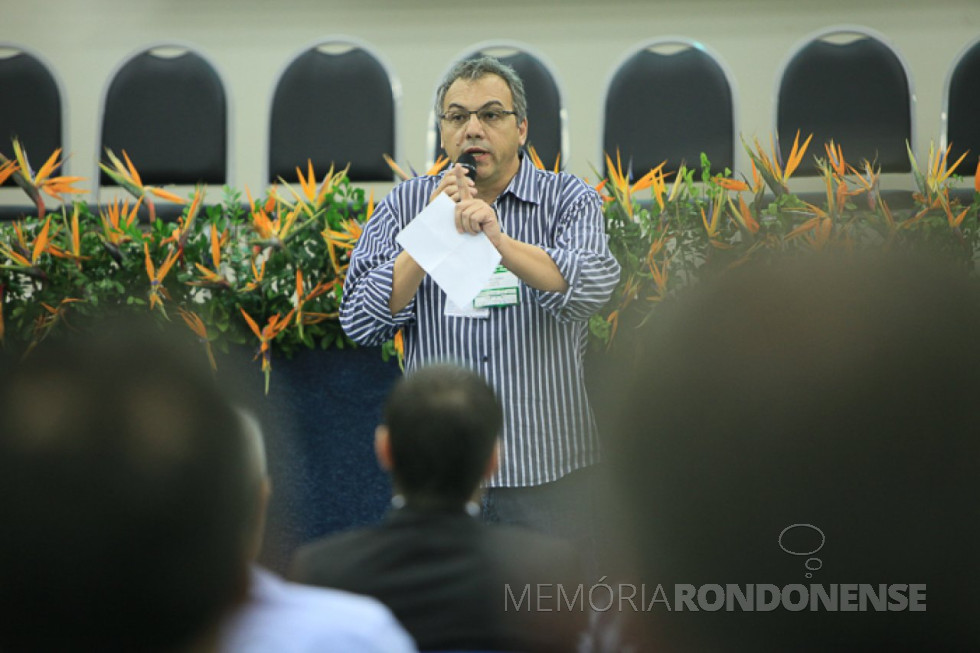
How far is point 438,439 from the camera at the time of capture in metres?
0.94

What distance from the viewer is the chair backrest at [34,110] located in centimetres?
378

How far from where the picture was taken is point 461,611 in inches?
32.9

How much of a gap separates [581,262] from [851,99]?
2206 millimetres

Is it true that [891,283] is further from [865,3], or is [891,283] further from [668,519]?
[865,3]

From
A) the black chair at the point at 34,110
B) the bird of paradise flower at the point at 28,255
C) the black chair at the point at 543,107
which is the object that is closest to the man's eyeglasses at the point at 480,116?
the bird of paradise flower at the point at 28,255

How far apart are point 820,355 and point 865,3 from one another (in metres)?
4.37

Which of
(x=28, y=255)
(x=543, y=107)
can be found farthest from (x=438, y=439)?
(x=543, y=107)

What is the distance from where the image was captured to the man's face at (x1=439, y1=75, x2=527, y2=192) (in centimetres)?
186

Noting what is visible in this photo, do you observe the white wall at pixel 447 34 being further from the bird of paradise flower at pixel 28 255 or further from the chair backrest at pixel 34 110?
the bird of paradise flower at pixel 28 255

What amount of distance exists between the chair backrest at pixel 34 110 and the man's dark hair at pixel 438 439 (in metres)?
3.31

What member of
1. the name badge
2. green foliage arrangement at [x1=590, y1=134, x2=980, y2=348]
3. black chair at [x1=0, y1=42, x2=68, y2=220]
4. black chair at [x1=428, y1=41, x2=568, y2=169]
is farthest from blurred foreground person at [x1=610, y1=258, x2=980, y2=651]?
black chair at [x1=0, y1=42, x2=68, y2=220]

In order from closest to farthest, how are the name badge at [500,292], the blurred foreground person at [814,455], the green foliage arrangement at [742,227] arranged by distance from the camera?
the blurred foreground person at [814,455]
the name badge at [500,292]
the green foliage arrangement at [742,227]

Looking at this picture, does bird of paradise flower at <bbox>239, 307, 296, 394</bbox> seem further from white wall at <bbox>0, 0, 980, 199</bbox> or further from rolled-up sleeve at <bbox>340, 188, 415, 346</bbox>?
white wall at <bbox>0, 0, 980, 199</bbox>

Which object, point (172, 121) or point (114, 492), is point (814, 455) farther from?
point (172, 121)
